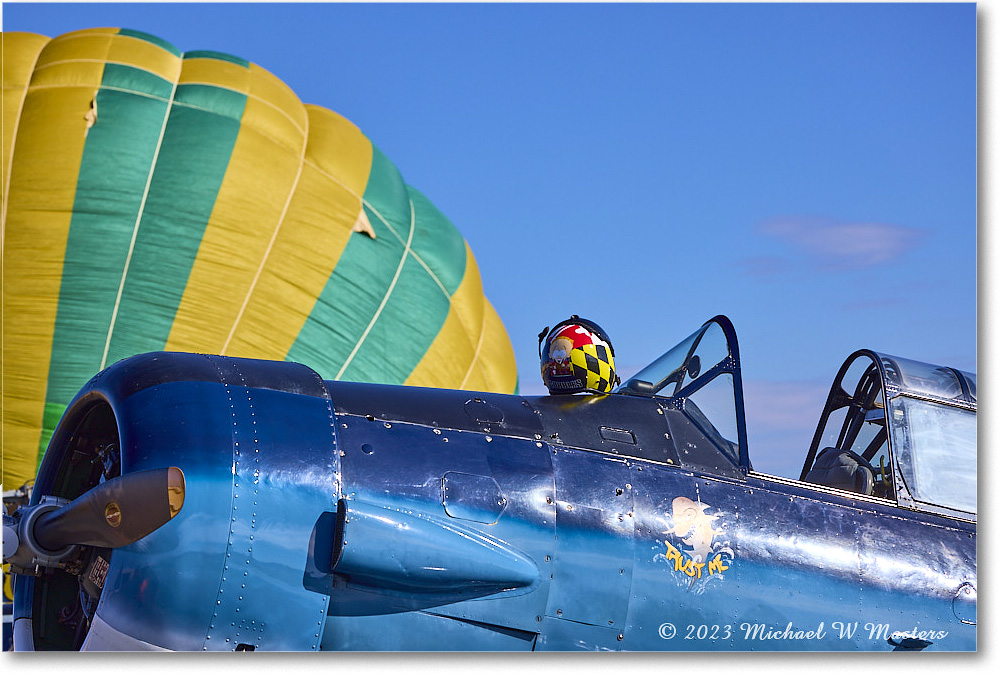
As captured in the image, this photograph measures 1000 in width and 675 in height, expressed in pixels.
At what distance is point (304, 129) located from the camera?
32.8 feet

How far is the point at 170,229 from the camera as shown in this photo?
913 cm

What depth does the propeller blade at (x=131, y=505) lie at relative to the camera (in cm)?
308

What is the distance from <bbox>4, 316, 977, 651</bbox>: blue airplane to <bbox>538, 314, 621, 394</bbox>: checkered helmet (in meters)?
0.17

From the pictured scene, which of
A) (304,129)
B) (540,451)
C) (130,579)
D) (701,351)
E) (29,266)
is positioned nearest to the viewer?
(130,579)

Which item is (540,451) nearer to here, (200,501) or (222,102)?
(200,501)

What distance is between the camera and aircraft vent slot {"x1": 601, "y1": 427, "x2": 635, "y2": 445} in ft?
12.0

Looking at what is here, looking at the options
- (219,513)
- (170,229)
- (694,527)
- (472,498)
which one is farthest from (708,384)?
(170,229)

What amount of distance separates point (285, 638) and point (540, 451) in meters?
0.91

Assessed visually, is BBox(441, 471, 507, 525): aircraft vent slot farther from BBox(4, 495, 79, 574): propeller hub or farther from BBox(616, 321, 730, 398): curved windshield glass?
BBox(4, 495, 79, 574): propeller hub

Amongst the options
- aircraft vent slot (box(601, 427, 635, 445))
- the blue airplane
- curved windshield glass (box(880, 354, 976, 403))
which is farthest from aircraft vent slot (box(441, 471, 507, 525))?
curved windshield glass (box(880, 354, 976, 403))

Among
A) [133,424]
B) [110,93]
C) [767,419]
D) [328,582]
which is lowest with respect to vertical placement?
[328,582]

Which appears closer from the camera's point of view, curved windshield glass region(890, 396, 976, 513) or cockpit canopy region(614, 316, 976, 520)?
cockpit canopy region(614, 316, 976, 520)

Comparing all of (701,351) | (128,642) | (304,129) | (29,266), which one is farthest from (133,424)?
(304,129)

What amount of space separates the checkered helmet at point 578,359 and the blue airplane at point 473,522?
170 millimetres
